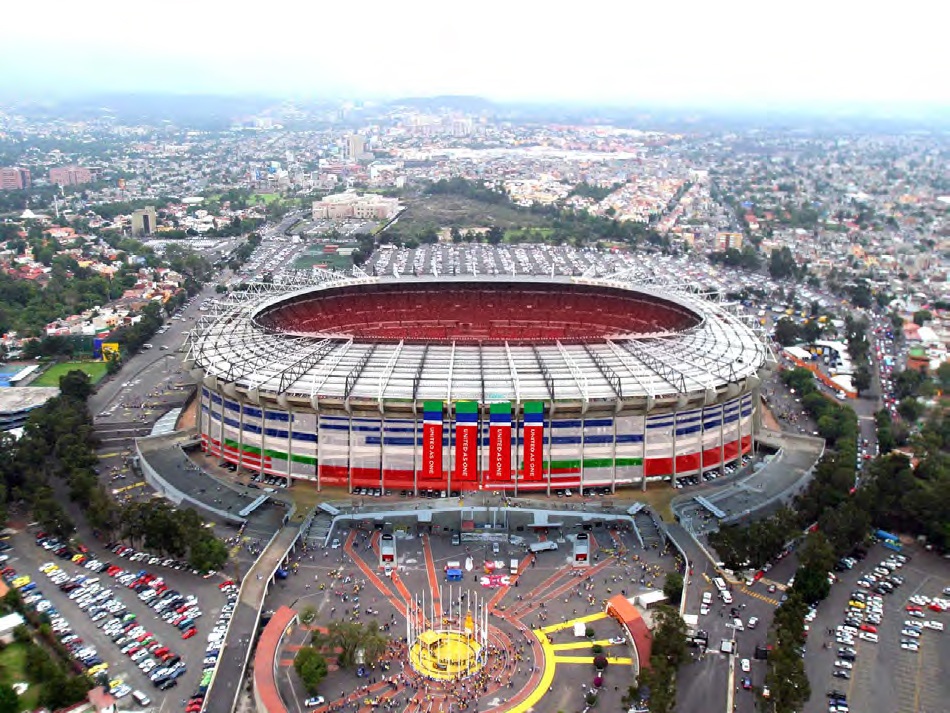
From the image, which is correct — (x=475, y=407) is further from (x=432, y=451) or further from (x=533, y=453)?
(x=533, y=453)

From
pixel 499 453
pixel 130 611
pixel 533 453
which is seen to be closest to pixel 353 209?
pixel 499 453

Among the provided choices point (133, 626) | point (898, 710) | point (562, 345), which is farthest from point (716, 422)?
point (133, 626)

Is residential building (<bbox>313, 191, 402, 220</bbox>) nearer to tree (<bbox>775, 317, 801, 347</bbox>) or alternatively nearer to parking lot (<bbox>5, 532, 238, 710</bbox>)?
tree (<bbox>775, 317, 801, 347</bbox>)

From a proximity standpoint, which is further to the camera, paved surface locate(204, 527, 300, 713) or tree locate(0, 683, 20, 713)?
paved surface locate(204, 527, 300, 713)

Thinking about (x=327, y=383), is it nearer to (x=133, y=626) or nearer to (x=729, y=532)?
(x=133, y=626)

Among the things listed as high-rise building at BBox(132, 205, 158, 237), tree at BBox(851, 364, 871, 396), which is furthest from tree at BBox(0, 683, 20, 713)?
high-rise building at BBox(132, 205, 158, 237)
